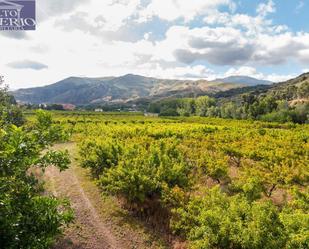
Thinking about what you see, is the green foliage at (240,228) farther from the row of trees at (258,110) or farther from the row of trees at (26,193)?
the row of trees at (258,110)

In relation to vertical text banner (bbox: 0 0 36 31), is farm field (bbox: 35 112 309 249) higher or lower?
lower

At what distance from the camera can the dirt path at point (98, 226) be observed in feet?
51.3

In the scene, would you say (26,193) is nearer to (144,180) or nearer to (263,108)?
(144,180)

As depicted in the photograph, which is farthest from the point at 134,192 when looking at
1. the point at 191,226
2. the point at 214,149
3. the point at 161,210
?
the point at 214,149

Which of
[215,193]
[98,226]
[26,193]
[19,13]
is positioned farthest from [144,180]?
[19,13]

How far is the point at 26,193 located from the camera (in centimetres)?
717

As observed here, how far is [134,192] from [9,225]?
1185 cm

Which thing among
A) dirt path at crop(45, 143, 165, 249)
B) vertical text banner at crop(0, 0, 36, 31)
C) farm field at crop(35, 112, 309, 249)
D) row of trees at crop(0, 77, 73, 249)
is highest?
vertical text banner at crop(0, 0, 36, 31)

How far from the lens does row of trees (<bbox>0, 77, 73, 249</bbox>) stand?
6.23 meters

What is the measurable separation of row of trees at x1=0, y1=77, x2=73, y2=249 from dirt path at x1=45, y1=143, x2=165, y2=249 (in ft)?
19.4

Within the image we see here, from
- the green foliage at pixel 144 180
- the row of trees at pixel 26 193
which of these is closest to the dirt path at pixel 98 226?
the green foliage at pixel 144 180

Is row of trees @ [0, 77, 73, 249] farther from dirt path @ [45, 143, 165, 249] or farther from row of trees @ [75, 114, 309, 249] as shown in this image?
row of trees @ [75, 114, 309, 249]

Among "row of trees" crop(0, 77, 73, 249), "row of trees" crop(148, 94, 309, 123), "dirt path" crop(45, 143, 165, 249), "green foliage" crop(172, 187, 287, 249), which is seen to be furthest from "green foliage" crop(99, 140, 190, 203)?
"row of trees" crop(148, 94, 309, 123)

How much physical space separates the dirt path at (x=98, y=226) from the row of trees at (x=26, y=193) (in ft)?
19.4
